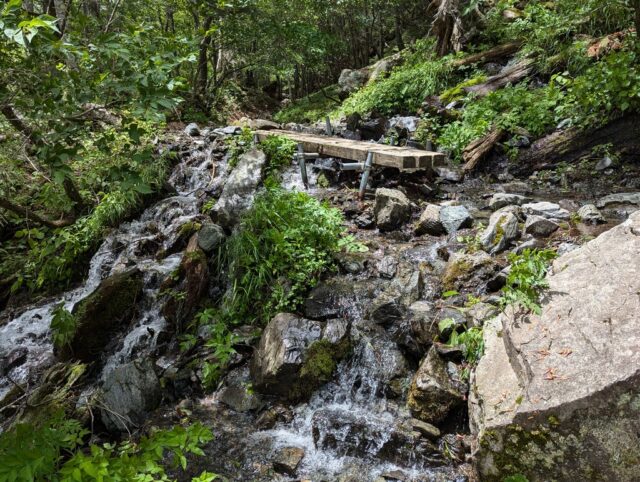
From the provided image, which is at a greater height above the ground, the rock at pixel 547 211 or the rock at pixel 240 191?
the rock at pixel 240 191

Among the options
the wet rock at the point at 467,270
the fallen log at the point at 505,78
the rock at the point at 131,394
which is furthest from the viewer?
the fallen log at the point at 505,78

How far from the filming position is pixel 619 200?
5926 millimetres

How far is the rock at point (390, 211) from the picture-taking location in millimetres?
6691

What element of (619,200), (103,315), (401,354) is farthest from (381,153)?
(103,315)

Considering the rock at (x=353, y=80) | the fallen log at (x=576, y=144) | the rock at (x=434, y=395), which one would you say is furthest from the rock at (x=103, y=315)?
the rock at (x=353, y=80)

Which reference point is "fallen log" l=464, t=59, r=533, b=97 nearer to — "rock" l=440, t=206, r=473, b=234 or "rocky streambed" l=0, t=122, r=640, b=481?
"rocky streambed" l=0, t=122, r=640, b=481

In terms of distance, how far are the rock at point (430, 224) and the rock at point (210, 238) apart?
3.20m

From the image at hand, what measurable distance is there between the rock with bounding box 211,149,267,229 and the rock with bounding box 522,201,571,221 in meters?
4.44

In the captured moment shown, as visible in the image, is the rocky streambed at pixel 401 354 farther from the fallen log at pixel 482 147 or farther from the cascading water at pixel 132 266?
the fallen log at pixel 482 147

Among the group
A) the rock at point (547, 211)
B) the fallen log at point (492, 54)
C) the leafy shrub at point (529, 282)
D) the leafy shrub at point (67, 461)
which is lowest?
the rock at point (547, 211)

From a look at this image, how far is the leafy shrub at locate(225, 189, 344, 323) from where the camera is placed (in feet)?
17.3

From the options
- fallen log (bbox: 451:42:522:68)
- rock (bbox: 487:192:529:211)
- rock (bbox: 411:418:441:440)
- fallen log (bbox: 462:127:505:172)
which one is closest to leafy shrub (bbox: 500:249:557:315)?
rock (bbox: 411:418:441:440)

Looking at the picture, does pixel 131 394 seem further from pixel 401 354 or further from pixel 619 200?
pixel 619 200

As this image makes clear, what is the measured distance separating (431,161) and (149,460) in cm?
660
